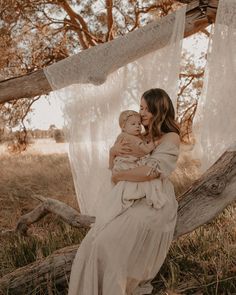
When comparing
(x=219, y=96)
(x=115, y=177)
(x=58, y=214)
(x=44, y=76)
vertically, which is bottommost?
(x=58, y=214)

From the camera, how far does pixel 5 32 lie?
7773mm

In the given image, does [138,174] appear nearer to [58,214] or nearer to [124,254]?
[124,254]

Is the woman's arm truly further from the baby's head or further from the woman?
the baby's head

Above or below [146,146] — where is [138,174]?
below

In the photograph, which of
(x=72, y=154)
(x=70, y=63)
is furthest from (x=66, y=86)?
(x=72, y=154)

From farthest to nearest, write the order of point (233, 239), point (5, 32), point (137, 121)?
point (5, 32), point (233, 239), point (137, 121)

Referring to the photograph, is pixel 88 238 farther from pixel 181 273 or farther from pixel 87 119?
pixel 87 119

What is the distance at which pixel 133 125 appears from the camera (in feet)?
10.5

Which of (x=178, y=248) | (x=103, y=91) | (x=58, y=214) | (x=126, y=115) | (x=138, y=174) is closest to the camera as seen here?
(x=138, y=174)

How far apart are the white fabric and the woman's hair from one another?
61 centimetres

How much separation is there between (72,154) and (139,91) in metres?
0.77

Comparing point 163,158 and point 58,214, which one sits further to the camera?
point 58,214

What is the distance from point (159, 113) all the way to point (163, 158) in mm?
319

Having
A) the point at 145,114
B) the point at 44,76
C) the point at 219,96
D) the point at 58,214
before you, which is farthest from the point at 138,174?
the point at 58,214
